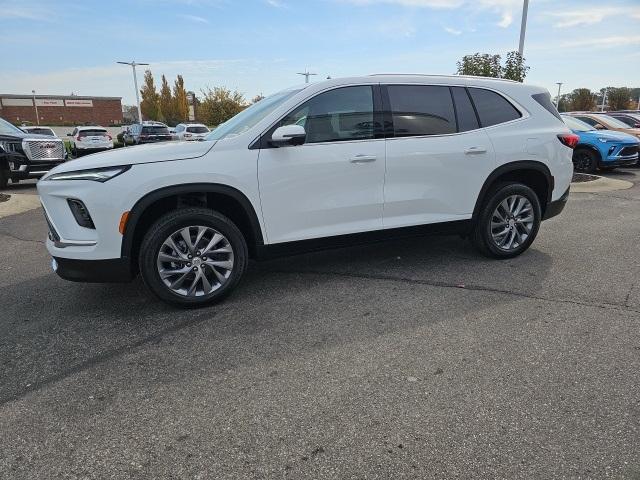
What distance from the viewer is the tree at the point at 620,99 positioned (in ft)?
176

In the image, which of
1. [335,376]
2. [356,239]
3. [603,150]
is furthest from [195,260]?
[603,150]

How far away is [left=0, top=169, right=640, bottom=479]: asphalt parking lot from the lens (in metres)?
2.29

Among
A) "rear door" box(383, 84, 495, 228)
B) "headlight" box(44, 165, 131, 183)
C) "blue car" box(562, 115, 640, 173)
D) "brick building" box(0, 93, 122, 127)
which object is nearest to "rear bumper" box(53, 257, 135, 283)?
"headlight" box(44, 165, 131, 183)

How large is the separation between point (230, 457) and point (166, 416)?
523mm

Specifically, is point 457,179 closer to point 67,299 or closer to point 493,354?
point 493,354

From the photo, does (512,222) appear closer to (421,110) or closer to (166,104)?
(421,110)

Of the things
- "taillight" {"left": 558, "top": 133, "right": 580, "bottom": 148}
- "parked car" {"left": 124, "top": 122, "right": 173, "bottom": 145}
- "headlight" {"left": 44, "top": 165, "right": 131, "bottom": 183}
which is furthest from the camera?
"parked car" {"left": 124, "top": 122, "right": 173, "bottom": 145}

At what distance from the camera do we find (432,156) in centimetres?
454

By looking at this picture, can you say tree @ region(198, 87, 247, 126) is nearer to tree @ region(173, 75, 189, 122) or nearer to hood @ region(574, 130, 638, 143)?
tree @ region(173, 75, 189, 122)

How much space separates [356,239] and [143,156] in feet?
6.35

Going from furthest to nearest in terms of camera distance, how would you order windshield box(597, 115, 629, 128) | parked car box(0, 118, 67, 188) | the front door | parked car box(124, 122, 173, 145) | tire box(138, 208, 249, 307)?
parked car box(124, 122, 173, 145), windshield box(597, 115, 629, 128), parked car box(0, 118, 67, 188), the front door, tire box(138, 208, 249, 307)

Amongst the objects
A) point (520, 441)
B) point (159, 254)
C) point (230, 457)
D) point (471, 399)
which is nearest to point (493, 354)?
point (471, 399)

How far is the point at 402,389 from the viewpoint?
9.24 feet

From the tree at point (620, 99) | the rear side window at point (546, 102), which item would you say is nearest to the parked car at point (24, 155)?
the rear side window at point (546, 102)
